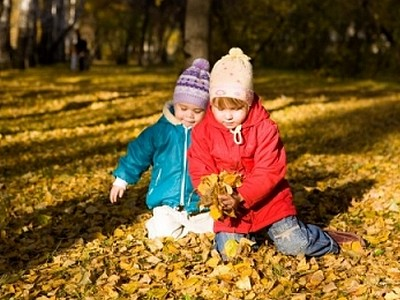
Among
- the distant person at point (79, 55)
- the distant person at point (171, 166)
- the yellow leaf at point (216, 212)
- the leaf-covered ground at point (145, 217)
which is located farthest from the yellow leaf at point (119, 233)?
Result: the distant person at point (79, 55)

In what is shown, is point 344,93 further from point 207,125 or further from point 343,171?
point 207,125

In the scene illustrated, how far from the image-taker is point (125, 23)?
175 feet

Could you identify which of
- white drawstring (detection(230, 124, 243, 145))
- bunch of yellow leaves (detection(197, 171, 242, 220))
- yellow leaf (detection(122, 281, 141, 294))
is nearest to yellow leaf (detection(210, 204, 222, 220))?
bunch of yellow leaves (detection(197, 171, 242, 220))

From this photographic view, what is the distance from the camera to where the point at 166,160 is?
Result: 5.86 metres

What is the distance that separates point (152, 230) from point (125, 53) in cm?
4812

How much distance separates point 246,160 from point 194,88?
0.76 metres

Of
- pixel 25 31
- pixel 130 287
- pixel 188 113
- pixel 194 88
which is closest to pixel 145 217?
pixel 188 113

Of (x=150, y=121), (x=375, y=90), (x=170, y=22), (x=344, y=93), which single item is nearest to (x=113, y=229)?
(x=150, y=121)

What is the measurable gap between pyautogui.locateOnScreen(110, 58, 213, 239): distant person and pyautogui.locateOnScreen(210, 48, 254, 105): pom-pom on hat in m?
0.53

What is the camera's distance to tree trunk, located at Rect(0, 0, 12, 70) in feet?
89.9

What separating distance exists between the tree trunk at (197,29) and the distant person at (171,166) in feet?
35.2

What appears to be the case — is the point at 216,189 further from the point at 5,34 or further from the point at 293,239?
the point at 5,34

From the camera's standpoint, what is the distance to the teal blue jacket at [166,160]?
19.0 ft

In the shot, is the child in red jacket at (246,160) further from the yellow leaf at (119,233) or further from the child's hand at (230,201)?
the yellow leaf at (119,233)
